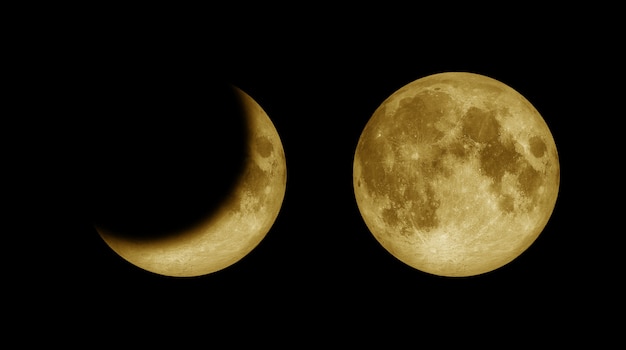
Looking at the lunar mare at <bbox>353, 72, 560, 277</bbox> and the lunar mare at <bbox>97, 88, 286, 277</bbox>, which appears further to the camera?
the lunar mare at <bbox>97, 88, 286, 277</bbox>

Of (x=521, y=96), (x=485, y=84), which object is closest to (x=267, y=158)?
(x=485, y=84)

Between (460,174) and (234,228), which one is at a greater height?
(460,174)

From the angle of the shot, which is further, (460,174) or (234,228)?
(234,228)

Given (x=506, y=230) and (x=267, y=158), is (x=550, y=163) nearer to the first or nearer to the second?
(x=506, y=230)

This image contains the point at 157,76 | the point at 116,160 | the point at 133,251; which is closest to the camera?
the point at 116,160
